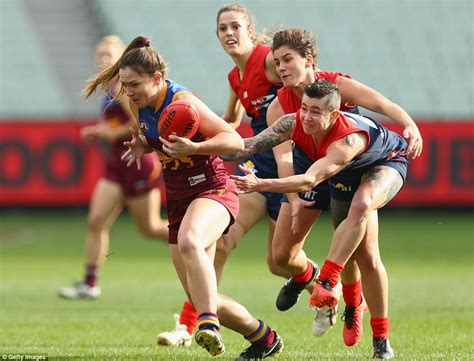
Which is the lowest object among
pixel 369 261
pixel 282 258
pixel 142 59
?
pixel 282 258

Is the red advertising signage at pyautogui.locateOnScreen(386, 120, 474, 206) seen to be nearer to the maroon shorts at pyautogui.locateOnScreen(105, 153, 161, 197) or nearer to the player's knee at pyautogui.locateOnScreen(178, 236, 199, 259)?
the maroon shorts at pyautogui.locateOnScreen(105, 153, 161, 197)

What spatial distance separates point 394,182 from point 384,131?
1.20ft

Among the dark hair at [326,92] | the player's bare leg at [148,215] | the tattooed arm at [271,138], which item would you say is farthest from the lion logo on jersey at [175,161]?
the player's bare leg at [148,215]

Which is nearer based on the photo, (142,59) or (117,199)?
(142,59)

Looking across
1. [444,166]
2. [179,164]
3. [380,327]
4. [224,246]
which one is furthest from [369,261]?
[444,166]

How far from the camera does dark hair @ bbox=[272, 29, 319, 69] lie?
22.2 feet

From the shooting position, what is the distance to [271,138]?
6879 mm

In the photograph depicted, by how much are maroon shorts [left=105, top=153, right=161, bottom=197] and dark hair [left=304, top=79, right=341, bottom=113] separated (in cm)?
493

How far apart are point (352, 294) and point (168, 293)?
4.61m

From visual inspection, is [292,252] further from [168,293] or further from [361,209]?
[168,293]

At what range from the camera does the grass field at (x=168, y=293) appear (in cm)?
737

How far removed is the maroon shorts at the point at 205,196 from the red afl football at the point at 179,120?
0.47 meters

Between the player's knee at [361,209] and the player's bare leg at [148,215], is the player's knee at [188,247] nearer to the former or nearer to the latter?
the player's knee at [361,209]

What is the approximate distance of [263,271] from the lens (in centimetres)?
1373
